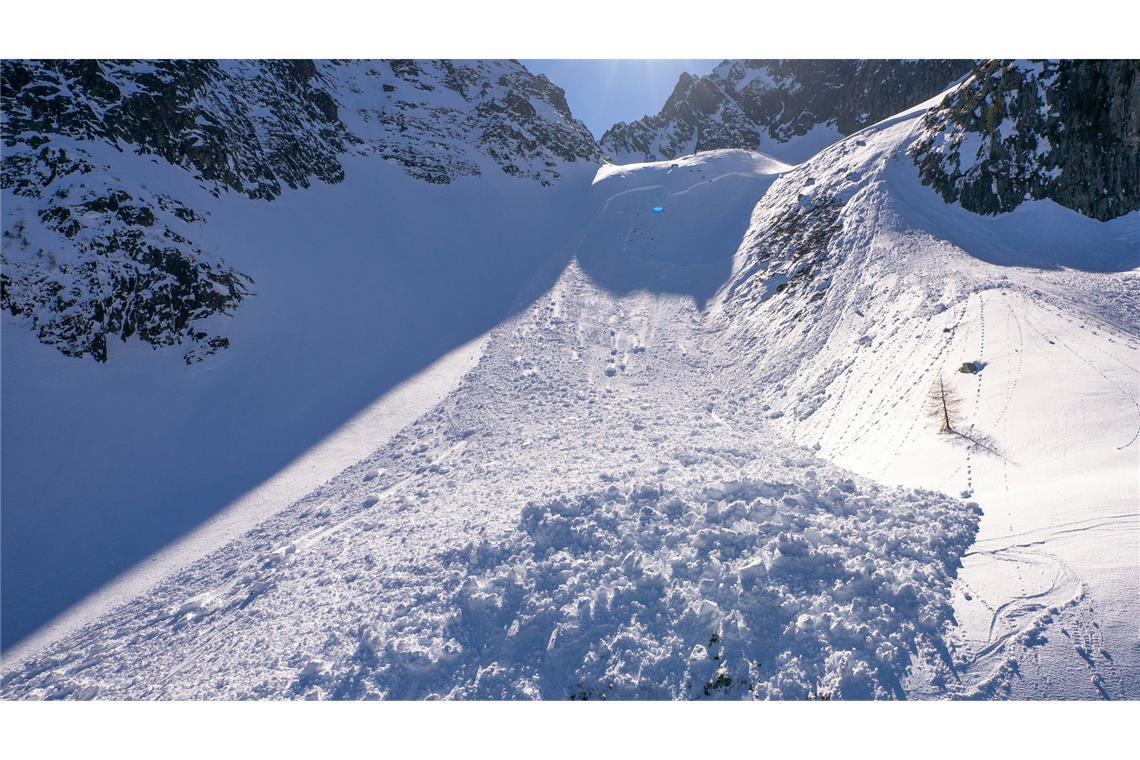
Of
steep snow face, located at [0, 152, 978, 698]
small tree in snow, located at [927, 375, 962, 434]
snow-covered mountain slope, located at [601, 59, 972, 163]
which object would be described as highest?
snow-covered mountain slope, located at [601, 59, 972, 163]

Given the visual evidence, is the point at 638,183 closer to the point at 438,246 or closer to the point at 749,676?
the point at 438,246

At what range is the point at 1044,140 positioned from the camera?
1691 centimetres

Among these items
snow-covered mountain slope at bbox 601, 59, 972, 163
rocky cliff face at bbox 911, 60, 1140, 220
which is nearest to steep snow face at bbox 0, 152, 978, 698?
rocky cliff face at bbox 911, 60, 1140, 220

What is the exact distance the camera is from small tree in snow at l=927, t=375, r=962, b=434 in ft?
28.2

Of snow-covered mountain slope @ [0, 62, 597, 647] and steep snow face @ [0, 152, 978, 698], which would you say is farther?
snow-covered mountain slope @ [0, 62, 597, 647]

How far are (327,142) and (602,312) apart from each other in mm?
23189

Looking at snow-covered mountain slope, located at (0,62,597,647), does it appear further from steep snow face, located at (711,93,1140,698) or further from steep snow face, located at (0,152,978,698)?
steep snow face, located at (711,93,1140,698)

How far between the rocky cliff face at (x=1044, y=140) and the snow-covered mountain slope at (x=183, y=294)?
18.7m

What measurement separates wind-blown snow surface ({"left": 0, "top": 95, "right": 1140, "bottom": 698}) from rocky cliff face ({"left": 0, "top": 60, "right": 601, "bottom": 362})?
1015 centimetres

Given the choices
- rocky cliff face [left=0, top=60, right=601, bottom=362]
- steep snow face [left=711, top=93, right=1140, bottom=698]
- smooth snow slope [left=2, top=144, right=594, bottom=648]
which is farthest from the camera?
rocky cliff face [left=0, top=60, right=601, bottom=362]

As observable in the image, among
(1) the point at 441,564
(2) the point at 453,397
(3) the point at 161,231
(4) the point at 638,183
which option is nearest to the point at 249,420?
(2) the point at 453,397

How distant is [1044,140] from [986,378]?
14.3 m

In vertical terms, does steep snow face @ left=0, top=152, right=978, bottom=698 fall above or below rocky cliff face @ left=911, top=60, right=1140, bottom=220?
below

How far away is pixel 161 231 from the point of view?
1734 centimetres
